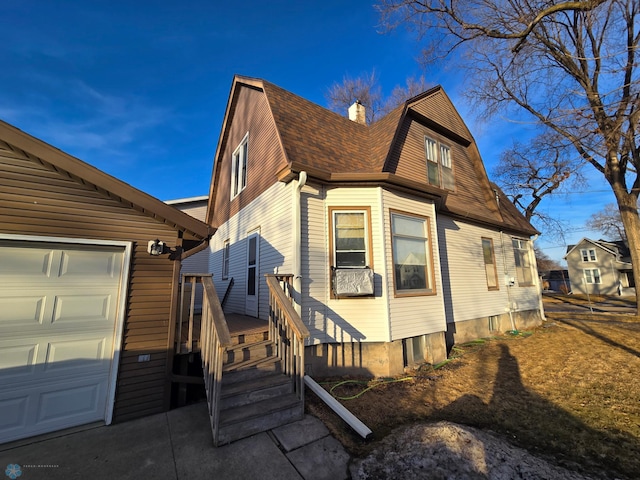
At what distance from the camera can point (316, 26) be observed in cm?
1176

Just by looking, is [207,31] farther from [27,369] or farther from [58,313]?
[27,369]

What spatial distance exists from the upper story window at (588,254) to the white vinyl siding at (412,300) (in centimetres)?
3599

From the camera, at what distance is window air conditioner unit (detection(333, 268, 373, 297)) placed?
5.34 metres

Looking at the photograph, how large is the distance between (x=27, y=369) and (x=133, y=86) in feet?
39.0

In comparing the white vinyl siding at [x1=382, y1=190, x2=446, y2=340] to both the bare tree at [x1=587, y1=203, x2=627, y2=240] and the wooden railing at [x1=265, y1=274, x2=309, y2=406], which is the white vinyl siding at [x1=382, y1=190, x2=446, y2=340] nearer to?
the wooden railing at [x1=265, y1=274, x2=309, y2=406]

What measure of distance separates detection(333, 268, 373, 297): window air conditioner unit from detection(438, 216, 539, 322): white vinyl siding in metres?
3.53

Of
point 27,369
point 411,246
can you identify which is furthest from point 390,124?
point 27,369

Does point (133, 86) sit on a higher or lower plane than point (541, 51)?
lower

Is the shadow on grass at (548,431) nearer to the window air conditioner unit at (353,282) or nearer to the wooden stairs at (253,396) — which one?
the wooden stairs at (253,396)

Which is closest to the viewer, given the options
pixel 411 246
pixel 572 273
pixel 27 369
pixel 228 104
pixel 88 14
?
pixel 27 369

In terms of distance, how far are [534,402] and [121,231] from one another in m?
6.76

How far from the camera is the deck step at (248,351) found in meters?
4.03

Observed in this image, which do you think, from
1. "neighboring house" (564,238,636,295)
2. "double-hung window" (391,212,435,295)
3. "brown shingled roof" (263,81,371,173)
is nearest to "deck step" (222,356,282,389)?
"double-hung window" (391,212,435,295)

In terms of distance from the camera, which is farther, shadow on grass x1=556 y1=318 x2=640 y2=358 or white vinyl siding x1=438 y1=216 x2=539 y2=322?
white vinyl siding x1=438 y1=216 x2=539 y2=322
